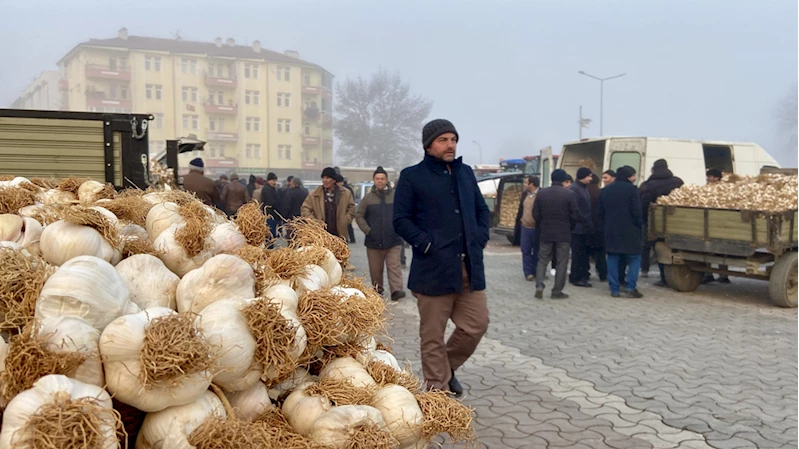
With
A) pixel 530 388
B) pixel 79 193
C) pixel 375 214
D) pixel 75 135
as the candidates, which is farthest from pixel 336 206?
pixel 79 193

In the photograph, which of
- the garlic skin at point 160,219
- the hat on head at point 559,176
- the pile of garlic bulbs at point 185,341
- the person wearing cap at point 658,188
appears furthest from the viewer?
the person wearing cap at point 658,188

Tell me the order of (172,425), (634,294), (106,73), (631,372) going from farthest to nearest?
(106,73) → (634,294) → (631,372) → (172,425)

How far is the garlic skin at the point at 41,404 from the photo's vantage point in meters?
1.99

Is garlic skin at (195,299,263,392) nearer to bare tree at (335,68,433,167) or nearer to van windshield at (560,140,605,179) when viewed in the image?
van windshield at (560,140,605,179)

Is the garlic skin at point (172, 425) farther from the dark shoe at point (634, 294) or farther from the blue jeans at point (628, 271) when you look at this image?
the dark shoe at point (634, 294)

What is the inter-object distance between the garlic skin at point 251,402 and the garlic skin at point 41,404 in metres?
0.55

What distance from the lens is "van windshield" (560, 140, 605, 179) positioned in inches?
616

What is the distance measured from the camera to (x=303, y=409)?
2658 mm

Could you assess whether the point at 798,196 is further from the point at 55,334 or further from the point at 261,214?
the point at 55,334

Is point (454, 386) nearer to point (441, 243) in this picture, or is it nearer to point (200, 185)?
point (441, 243)

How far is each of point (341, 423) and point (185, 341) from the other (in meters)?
0.70

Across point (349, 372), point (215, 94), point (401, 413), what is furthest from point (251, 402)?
point (215, 94)

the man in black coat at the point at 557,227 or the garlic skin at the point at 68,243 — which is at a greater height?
the garlic skin at the point at 68,243

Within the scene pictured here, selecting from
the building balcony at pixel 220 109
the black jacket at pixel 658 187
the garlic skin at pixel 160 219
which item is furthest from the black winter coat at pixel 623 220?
the building balcony at pixel 220 109
